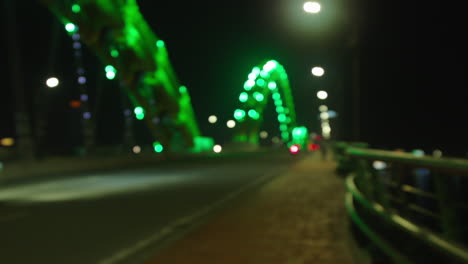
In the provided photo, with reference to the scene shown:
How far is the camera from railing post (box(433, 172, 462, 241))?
172 inches

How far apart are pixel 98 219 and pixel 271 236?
14.4ft

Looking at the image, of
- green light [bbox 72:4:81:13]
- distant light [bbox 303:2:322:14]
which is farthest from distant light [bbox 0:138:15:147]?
Result: distant light [bbox 303:2:322:14]

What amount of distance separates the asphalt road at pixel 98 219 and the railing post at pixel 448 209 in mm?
4537

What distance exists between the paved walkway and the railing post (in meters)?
2.98

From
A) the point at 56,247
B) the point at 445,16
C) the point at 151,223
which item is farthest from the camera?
the point at 445,16

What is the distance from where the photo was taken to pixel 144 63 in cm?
5031

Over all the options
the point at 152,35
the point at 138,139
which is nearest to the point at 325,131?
the point at 138,139

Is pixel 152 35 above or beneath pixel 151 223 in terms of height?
above

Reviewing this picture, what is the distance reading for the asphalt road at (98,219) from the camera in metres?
8.53

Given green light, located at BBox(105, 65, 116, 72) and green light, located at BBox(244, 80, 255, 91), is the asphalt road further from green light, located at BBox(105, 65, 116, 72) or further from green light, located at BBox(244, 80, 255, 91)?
green light, located at BBox(244, 80, 255, 91)

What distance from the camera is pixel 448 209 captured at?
14.4 feet

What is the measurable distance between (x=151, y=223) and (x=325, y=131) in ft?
287

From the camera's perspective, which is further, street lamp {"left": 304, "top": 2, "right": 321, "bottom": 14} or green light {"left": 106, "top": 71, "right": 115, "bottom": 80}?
green light {"left": 106, "top": 71, "right": 115, "bottom": 80}

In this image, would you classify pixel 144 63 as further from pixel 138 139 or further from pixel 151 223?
pixel 138 139
